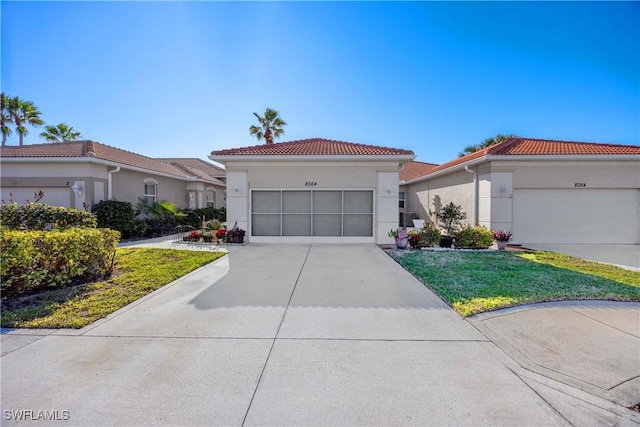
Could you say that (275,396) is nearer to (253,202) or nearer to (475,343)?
(475,343)

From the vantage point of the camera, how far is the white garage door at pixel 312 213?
40.0 feet

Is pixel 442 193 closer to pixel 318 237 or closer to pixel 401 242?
pixel 401 242

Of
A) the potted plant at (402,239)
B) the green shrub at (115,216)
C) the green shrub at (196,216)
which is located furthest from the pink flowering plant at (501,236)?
the green shrub at (196,216)

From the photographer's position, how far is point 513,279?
20.7 feet

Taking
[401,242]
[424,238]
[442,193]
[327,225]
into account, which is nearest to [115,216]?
[327,225]

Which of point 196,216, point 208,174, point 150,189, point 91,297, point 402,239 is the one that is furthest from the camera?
point 208,174

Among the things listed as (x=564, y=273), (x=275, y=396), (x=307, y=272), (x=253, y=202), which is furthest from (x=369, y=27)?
(x=275, y=396)

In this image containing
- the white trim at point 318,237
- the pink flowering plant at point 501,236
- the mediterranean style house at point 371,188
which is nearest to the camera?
the pink flowering plant at point 501,236

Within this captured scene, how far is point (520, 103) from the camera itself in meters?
15.1

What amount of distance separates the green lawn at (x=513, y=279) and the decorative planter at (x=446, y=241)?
1849 millimetres

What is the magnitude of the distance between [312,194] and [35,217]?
8540mm

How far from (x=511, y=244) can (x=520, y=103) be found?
8.39m

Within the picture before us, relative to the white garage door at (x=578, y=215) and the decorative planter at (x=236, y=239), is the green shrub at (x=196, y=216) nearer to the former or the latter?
the decorative planter at (x=236, y=239)

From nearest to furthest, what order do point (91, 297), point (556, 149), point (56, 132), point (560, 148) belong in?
point (91, 297) → point (556, 149) → point (560, 148) → point (56, 132)
